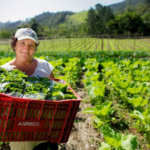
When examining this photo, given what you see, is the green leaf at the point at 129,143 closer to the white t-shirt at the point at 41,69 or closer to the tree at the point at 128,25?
the white t-shirt at the point at 41,69

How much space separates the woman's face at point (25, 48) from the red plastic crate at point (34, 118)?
3.09 feet

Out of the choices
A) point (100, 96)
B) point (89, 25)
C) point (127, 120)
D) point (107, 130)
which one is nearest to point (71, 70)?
point (100, 96)

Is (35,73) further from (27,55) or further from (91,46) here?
(91,46)

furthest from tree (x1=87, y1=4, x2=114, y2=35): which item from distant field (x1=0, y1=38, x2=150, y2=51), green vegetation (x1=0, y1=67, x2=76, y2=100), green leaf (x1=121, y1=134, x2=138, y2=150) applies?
green vegetation (x1=0, y1=67, x2=76, y2=100)

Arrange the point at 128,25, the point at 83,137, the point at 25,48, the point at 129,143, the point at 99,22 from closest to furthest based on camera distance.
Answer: the point at 129,143
the point at 25,48
the point at 83,137
the point at 128,25
the point at 99,22

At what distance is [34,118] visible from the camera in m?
1.40

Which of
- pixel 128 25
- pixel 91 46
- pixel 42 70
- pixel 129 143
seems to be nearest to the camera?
pixel 129 143

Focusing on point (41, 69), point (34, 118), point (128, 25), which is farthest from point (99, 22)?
point (34, 118)

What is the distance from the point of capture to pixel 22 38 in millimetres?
2021

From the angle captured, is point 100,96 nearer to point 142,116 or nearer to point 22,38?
point 142,116

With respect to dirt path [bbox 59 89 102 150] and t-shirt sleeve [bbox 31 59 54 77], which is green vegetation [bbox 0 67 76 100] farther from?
dirt path [bbox 59 89 102 150]

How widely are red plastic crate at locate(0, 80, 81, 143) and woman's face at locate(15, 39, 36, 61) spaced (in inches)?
37.1

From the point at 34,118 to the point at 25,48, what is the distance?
1.03m

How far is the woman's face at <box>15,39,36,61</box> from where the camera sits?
2078 mm
